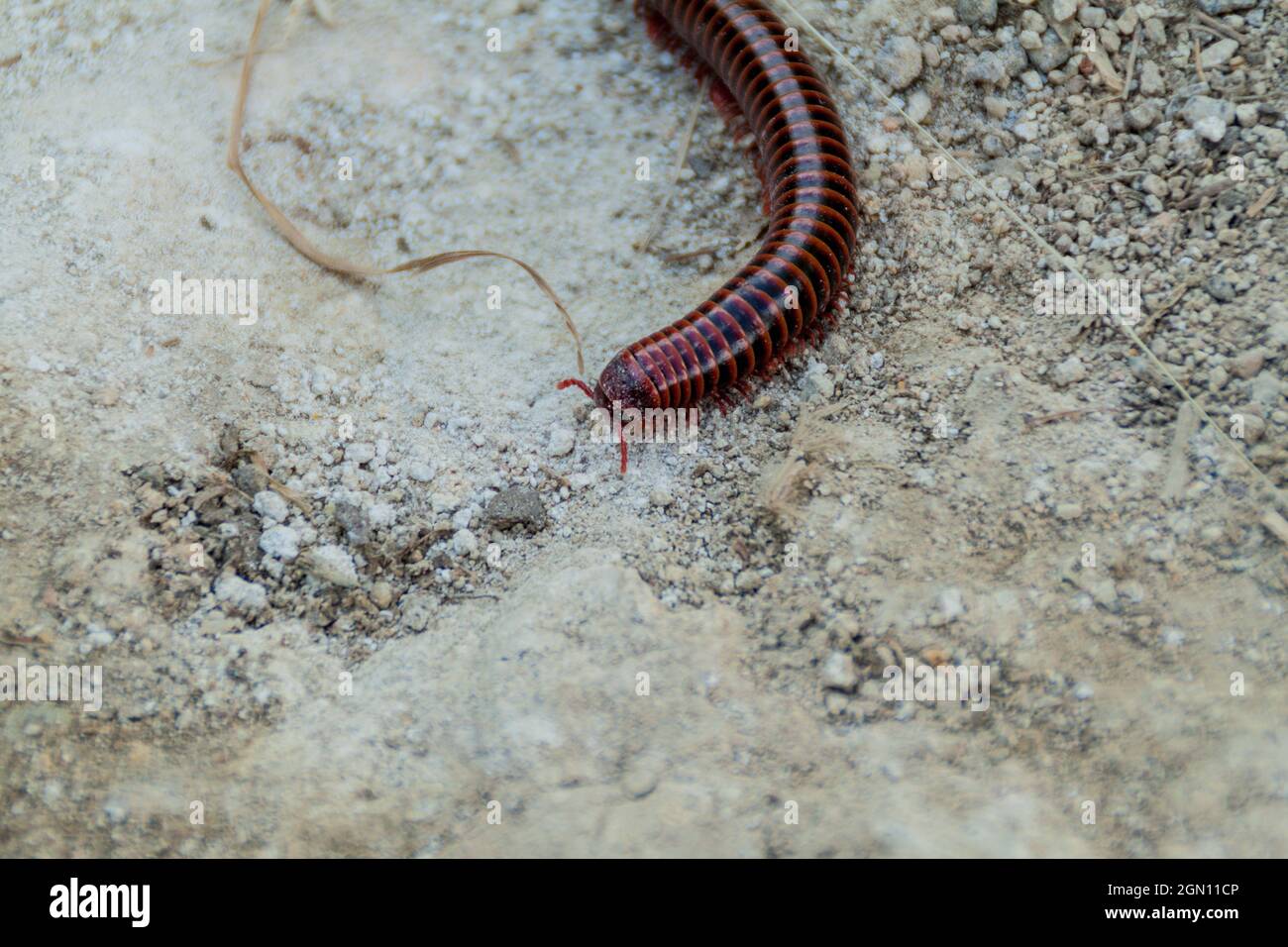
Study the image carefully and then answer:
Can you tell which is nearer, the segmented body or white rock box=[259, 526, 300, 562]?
white rock box=[259, 526, 300, 562]

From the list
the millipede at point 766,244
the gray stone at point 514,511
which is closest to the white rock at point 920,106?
the millipede at point 766,244

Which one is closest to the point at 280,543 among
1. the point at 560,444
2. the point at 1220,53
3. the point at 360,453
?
the point at 360,453

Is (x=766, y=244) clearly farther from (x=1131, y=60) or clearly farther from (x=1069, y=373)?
(x=1131, y=60)

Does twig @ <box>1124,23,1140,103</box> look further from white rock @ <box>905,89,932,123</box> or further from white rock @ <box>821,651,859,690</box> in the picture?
white rock @ <box>821,651,859,690</box>

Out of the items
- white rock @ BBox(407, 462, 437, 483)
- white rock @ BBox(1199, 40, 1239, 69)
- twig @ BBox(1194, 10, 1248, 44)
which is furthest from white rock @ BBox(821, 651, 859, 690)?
twig @ BBox(1194, 10, 1248, 44)

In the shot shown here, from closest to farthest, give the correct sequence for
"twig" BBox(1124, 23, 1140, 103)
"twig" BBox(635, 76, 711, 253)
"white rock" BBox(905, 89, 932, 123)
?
"twig" BBox(1124, 23, 1140, 103) < "white rock" BBox(905, 89, 932, 123) < "twig" BBox(635, 76, 711, 253)

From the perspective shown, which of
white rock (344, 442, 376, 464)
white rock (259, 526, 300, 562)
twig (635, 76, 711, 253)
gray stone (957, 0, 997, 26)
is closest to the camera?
white rock (259, 526, 300, 562)

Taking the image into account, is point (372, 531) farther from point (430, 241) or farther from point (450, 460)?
point (430, 241)

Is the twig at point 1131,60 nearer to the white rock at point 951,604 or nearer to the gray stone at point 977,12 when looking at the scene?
the gray stone at point 977,12
